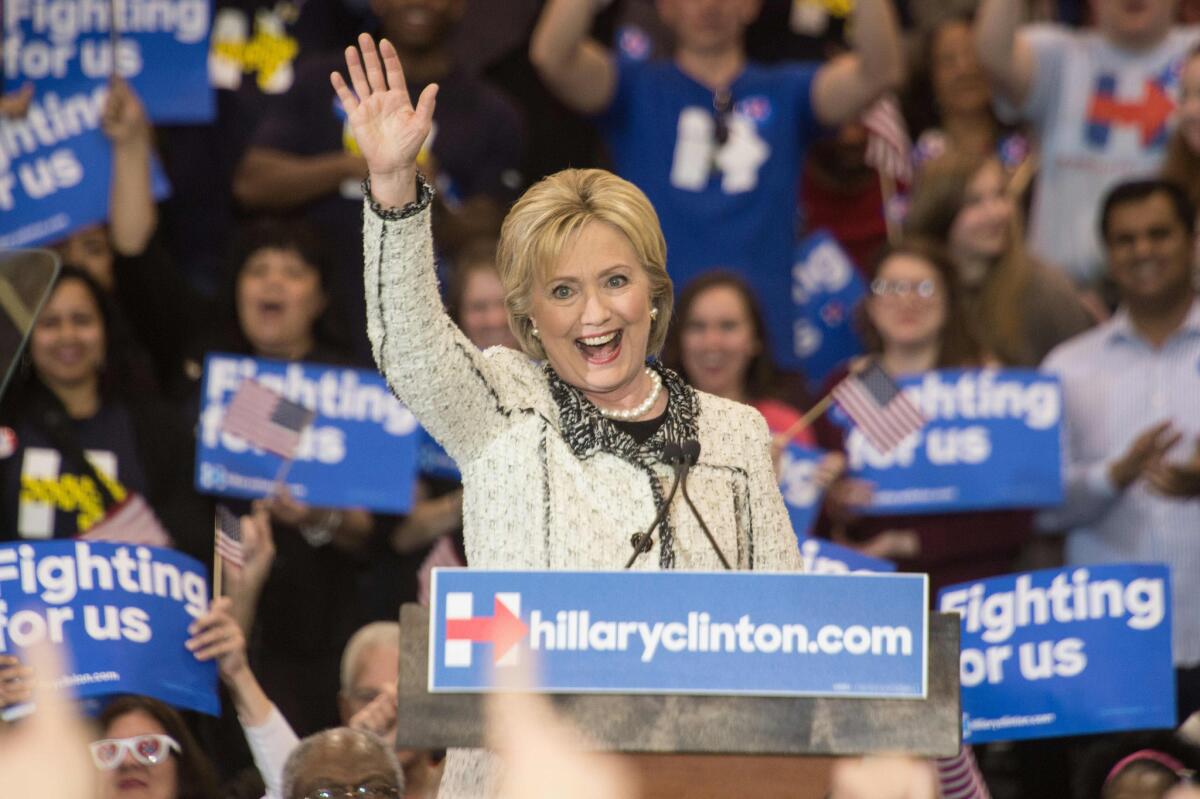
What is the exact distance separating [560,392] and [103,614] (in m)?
1.65

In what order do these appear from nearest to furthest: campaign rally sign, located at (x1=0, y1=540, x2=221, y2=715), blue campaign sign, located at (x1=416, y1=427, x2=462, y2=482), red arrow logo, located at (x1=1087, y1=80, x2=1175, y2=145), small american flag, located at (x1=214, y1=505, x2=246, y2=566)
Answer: campaign rally sign, located at (x1=0, y1=540, x2=221, y2=715)
small american flag, located at (x1=214, y1=505, x2=246, y2=566)
blue campaign sign, located at (x1=416, y1=427, x2=462, y2=482)
red arrow logo, located at (x1=1087, y1=80, x2=1175, y2=145)

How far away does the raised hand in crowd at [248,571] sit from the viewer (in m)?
4.61

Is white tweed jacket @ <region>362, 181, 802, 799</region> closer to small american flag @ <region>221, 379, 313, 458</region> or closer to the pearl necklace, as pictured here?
the pearl necklace

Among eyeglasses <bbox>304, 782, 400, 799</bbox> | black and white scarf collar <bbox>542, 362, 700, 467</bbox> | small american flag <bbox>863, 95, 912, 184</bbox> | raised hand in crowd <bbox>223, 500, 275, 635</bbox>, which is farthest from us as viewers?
small american flag <bbox>863, 95, 912, 184</bbox>

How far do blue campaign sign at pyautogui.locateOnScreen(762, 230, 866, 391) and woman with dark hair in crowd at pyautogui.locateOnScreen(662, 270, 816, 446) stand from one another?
1.79 feet

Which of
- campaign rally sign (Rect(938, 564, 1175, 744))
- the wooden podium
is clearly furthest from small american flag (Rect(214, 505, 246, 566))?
the wooden podium

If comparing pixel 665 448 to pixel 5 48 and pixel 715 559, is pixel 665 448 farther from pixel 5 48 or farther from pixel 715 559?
pixel 5 48

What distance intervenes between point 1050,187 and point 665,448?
13.0 feet

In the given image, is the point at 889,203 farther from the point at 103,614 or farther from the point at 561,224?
the point at 561,224

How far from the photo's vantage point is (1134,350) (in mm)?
5324

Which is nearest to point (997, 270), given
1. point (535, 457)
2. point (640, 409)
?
point (640, 409)

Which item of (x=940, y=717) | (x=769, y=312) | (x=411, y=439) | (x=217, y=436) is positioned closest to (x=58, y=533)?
(x=217, y=436)

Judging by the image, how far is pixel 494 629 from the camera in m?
2.02

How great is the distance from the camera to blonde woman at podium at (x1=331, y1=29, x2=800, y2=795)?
2408mm
